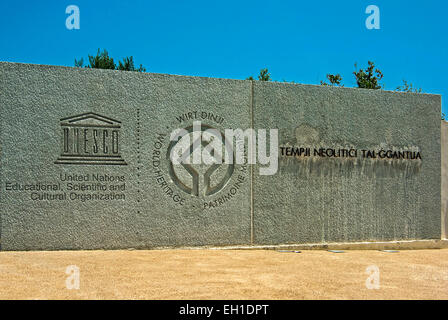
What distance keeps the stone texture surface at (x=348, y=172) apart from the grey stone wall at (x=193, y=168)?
0.07ft

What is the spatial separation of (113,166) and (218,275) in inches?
117

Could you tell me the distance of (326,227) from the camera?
9.28m

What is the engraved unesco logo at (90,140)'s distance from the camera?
7.80 metres

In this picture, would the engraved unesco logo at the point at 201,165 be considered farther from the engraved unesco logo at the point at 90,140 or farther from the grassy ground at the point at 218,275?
the grassy ground at the point at 218,275

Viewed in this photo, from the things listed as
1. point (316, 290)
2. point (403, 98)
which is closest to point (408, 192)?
point (403, 98)

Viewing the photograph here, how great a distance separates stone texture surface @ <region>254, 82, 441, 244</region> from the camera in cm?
895

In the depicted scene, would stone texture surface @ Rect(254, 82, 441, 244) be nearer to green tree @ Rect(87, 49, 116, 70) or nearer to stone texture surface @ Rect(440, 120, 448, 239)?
stone texture surface @ Rect(440, 120, 448, 239)

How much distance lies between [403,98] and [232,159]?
13.7ft

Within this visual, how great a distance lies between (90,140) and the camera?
7930mm

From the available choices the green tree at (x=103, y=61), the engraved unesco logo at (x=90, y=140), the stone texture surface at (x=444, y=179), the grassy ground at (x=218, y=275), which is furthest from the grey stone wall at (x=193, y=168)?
the green tree at (x=103, y=61)

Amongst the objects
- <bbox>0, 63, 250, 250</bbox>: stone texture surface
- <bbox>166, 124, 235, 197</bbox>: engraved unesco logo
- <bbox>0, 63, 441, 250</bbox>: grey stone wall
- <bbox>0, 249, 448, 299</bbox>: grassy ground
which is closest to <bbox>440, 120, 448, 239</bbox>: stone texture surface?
<bbox>0, 63, 441, 250</bbox>: grey stone wall

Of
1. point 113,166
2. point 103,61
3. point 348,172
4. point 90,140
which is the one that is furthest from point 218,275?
point 103,61

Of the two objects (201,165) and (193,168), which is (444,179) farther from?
(193,168)

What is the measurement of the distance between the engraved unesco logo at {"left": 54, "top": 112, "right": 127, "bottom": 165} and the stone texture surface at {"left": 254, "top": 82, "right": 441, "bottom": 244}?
8.76 ft
